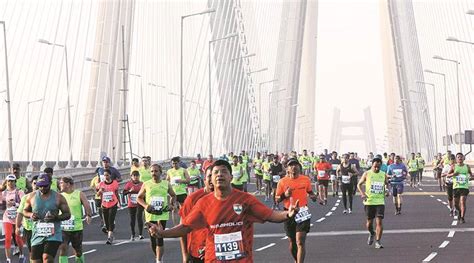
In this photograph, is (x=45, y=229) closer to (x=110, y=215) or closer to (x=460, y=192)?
(x=110, y=215)

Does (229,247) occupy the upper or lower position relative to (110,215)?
lower

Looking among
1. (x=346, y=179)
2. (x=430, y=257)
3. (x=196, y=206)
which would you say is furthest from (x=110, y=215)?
(x=196, y=206)

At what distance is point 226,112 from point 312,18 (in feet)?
239

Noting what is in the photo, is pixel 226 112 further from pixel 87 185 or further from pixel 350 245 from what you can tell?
pixel 350 245

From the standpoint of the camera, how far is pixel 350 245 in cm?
2064

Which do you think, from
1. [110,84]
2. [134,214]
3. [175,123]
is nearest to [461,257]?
[134,214]

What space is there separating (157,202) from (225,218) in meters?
9.26

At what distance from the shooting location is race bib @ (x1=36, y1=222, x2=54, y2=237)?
45.2 ft

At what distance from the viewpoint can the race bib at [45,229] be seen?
45.2 feet

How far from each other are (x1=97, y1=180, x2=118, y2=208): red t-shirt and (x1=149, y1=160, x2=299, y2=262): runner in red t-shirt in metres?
14.5

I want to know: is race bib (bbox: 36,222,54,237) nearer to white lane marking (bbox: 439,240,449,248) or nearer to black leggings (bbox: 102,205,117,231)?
white lane marking (bbox: 439,240,449,248)

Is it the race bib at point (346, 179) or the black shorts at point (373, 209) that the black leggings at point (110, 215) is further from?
the race bib at point (346, 179)

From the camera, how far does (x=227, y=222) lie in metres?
8.52

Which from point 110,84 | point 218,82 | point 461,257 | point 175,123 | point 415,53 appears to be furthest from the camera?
point 415,53
